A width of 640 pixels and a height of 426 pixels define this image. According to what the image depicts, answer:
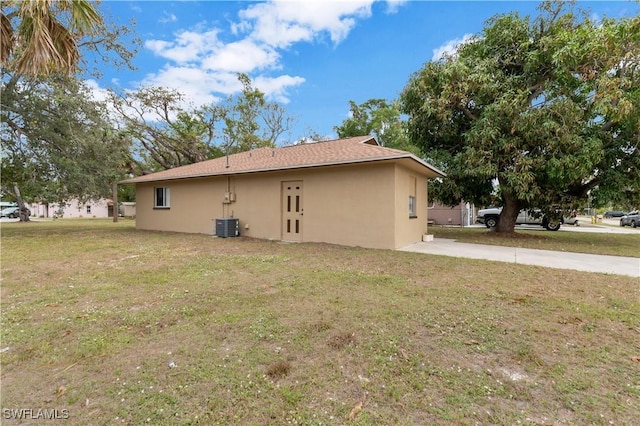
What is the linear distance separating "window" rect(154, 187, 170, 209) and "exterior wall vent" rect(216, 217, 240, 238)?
426 centimetres

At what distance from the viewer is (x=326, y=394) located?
225 centimetres

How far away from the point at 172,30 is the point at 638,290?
16.8 meters

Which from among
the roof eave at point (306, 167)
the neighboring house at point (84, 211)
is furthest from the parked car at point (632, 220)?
the neighboring house at point (84, 211)

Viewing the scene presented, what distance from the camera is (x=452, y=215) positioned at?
21.5m

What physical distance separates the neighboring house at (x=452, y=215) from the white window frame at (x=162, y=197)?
638 inches

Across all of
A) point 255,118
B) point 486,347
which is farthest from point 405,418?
point 255,118

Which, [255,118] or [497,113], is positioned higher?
[255,118]

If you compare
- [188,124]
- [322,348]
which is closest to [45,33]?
[322,348]

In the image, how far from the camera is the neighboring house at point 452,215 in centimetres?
2098

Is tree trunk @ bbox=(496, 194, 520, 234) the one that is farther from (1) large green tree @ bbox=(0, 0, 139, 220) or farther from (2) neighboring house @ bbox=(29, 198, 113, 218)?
(2) neighboring house @ bbox=(29, 198, 113, 218)

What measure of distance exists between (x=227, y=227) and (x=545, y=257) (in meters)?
9.78

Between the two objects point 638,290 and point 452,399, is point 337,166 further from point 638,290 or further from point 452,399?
point 452,399

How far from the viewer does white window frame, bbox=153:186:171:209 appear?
14.1 m

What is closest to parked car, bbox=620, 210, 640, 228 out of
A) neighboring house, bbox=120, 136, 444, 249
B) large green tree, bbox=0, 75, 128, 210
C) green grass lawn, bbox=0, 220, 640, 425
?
neighboring house, bbox=120, 136, 444, 249
